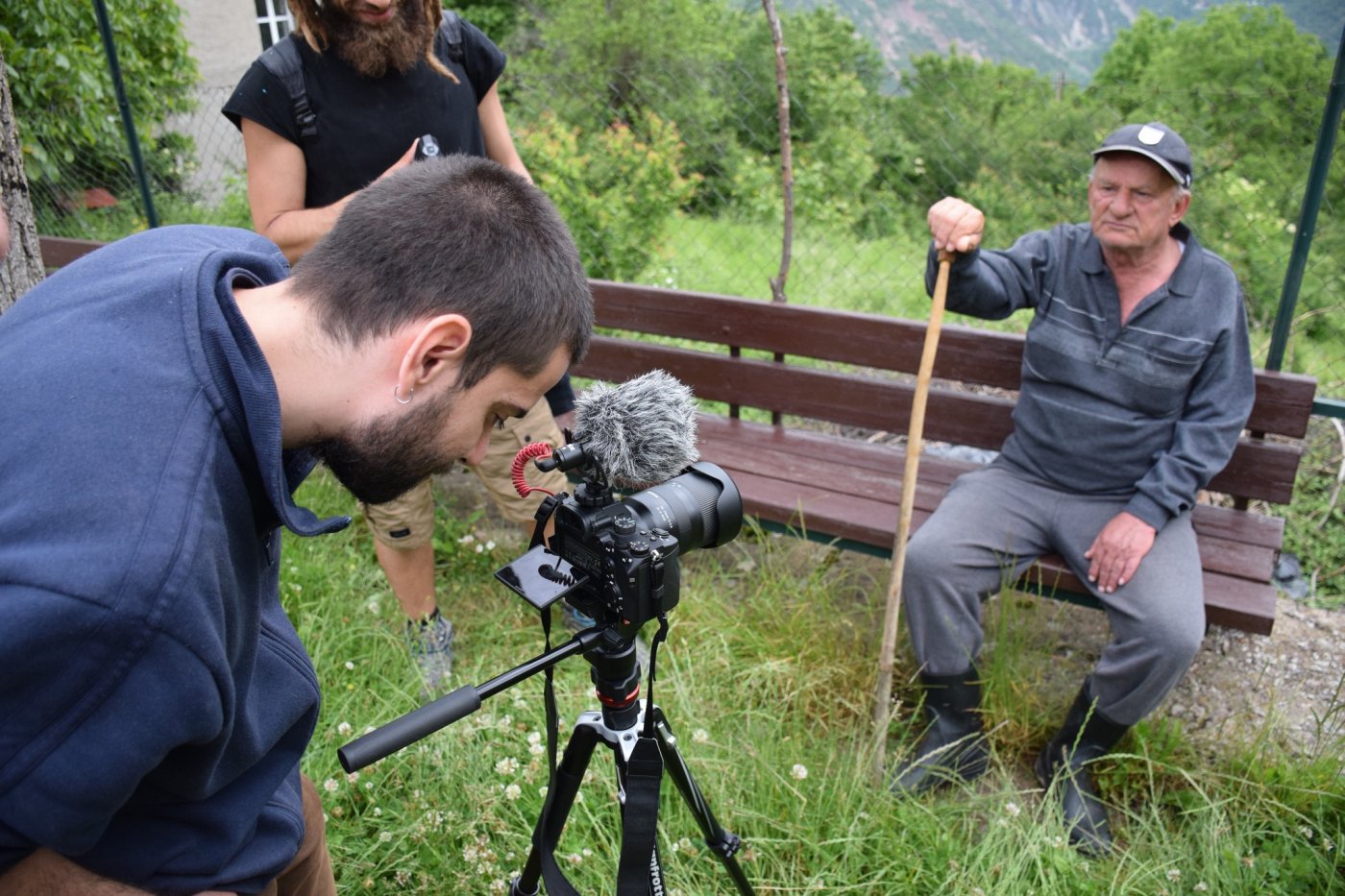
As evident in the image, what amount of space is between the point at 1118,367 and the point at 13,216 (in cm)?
332

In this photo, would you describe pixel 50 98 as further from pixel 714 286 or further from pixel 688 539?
pixel 688 539

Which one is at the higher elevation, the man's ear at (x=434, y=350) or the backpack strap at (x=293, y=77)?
the backpack strap at (x=293, y=77)

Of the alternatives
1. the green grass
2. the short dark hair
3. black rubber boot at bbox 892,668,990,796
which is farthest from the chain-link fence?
the short dark hair

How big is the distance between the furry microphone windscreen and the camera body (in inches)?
1.7

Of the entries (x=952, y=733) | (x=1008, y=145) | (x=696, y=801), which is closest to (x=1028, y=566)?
(x=952, y=733)

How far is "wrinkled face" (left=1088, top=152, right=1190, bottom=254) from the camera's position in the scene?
9.13ft

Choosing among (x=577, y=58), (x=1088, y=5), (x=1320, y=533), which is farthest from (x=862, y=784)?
(x=1088, y=5)

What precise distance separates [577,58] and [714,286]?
4659 millimetres

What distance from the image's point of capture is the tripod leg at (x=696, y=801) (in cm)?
184

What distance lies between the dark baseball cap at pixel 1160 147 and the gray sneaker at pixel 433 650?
2432mm

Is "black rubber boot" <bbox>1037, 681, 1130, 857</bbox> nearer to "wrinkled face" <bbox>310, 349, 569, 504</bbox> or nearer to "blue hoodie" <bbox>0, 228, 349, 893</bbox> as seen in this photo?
"wrinkled face" <bbox>310, 349, 569, 504</bbox>

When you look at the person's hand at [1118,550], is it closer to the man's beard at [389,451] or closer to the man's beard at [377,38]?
the man's beard at [389,451]

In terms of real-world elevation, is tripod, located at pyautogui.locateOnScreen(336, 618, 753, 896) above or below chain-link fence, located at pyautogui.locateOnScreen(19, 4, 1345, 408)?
below

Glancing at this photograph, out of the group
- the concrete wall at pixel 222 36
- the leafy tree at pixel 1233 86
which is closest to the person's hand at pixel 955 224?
the leafy tree at pixel 1233 86
